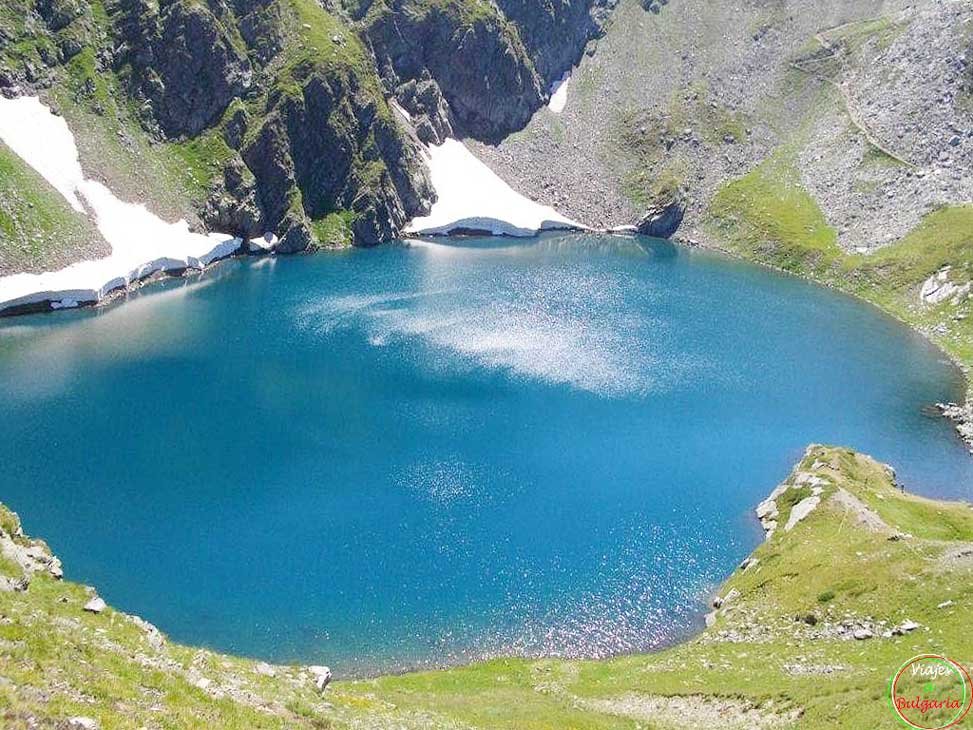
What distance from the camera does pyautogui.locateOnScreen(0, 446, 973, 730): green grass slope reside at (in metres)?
25.2

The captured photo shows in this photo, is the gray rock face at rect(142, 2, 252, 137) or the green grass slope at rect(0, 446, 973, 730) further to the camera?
the gray rock face at rect(142, 2, 252, 137)

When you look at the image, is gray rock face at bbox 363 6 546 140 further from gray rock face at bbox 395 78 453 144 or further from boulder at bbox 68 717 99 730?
boulder at bbox 68 717 99 730

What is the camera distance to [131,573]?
186 ft

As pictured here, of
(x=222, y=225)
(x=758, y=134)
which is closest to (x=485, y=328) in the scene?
(x=222, y=225)

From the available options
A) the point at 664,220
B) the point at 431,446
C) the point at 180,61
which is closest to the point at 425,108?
the point at 180,61

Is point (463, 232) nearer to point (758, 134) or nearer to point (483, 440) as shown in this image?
point (758, 134)

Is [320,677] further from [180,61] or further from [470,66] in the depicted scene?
[470,66]

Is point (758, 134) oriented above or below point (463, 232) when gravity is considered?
above

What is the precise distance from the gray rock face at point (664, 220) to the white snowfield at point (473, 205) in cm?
1447

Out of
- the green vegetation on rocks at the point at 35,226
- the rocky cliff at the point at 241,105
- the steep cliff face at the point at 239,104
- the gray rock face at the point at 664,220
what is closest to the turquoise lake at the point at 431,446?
the green vegetation on rocks at the point at 35,226

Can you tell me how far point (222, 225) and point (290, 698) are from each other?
415 feet

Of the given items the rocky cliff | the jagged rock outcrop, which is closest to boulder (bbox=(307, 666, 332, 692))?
the rocky cliff

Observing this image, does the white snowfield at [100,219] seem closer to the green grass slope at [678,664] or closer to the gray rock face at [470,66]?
the gray rock face at [470,66]

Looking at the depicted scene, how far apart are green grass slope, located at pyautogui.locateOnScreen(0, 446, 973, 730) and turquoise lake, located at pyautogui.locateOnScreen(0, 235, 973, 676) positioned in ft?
16.3
